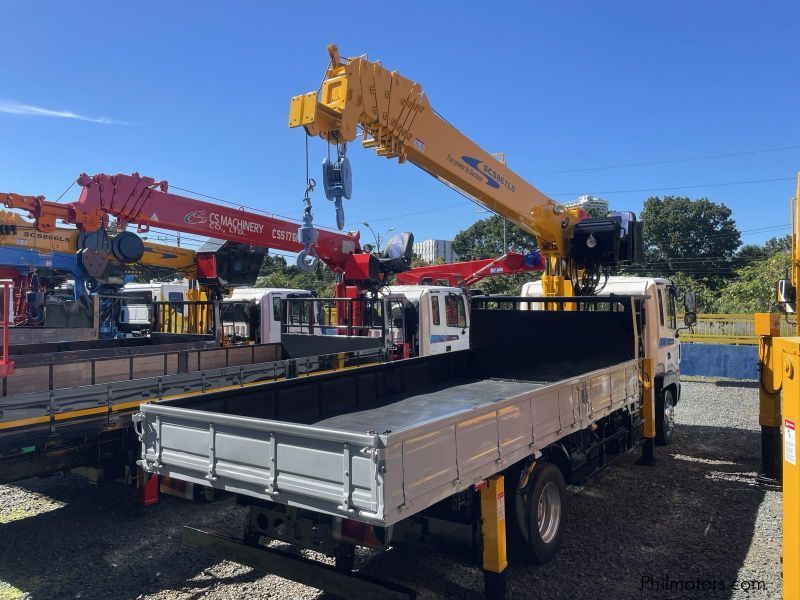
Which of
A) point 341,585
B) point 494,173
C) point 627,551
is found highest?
point 494,173

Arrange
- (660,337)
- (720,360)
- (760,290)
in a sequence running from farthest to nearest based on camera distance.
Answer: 1. (760,290)
2. (720,360)
3. (660,337)

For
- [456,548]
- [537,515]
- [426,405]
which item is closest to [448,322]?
[426,405]

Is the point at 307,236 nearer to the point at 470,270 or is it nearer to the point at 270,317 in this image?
the point at 270,317

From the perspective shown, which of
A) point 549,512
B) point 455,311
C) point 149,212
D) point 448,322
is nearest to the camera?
point 549,512

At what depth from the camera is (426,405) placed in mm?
5781

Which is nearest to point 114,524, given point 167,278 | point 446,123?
point 446,123

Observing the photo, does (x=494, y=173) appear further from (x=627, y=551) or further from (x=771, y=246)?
(x=771, y=246)

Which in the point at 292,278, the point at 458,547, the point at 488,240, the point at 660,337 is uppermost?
the point at 488,240

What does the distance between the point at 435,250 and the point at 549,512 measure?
6697 centimetres

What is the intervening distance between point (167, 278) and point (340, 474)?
3784 centimetres

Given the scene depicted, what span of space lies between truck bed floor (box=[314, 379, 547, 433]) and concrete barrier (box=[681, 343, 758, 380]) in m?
10.6

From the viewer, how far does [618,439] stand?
657 cm

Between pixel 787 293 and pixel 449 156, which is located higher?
pixel 449 156

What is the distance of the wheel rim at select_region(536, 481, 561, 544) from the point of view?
15.4 ft
